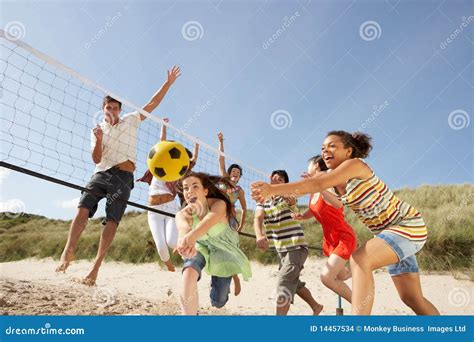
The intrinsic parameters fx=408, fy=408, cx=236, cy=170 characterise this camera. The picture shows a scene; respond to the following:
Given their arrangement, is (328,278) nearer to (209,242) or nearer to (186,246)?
(209,242)

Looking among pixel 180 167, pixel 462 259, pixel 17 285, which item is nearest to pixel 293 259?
pixel 180 167

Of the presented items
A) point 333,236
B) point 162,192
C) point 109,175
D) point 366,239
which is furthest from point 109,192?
point 366,239

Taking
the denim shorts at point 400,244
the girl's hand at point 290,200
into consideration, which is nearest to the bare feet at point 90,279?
the girl's hand at point 290,200

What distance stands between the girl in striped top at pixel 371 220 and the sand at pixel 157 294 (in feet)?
10.9

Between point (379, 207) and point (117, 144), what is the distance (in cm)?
273

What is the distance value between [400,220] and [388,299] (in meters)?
5.77

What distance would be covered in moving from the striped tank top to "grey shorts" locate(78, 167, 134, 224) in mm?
2343

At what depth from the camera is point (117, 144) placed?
169 inches

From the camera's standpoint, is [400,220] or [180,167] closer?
[400,220]

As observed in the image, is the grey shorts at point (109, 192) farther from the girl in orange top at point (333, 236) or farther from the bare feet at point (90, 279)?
the girl in orange top at point (333, 236)

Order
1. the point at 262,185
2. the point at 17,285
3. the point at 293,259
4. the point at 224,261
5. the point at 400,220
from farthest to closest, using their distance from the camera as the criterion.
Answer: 1. the point at 17,285
2. the point at 293,259
3. the point at 224,261
4. the point at 400,220
5. the point at 262,185

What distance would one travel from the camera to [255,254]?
9.91 m

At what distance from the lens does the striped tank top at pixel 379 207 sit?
9.25 ft
